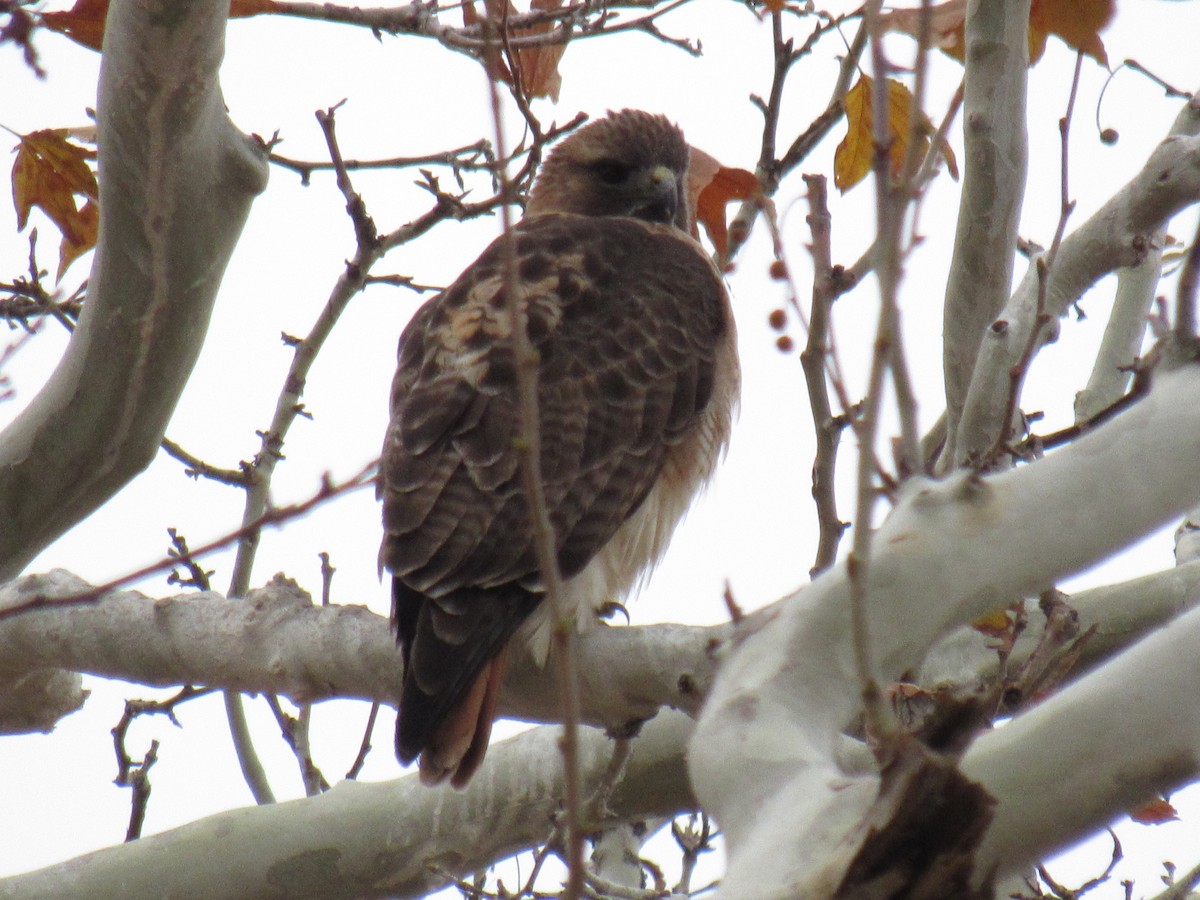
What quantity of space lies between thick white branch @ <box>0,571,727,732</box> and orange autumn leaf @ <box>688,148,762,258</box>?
1.26m

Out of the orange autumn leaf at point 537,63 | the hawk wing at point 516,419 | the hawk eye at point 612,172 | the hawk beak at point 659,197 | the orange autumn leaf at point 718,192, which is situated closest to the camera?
the hawk wing at point 516,419

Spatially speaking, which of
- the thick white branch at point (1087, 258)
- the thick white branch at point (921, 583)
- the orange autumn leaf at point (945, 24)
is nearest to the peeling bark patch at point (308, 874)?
the thick white branch at point (1087, 258)

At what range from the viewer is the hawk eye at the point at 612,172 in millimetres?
5566

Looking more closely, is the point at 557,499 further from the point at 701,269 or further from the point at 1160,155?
the point at 1160,155

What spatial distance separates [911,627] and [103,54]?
7.55 feet

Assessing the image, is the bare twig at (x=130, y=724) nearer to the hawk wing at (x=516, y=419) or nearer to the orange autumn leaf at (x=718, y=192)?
the hawk wing at (x=516, y=419)

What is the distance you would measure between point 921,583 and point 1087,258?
2.12 meters

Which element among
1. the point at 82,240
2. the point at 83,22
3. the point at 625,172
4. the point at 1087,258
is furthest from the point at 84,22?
the point at 625,172

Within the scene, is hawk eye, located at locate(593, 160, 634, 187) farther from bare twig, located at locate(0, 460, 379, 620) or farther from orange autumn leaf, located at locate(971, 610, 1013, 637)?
bare twig, located at locate(0, 460, 379, 620)

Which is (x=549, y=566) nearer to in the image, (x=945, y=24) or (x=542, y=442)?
(x=542, y=442)

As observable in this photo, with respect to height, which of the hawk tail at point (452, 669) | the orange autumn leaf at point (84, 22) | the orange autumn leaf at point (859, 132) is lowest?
the hawk tail at point (452, 669)

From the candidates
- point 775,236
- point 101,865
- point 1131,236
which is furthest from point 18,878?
point 1131,236

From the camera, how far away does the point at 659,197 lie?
5.37m

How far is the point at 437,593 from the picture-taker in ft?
11.4
